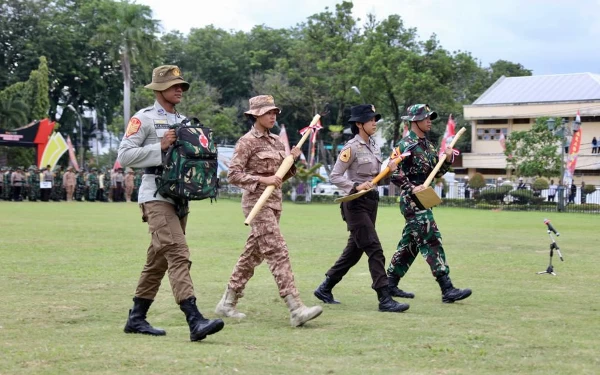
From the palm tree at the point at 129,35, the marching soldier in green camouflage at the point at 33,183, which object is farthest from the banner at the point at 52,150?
the palm tree at the point at 129,35

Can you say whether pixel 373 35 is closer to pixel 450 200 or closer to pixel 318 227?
pixel 450 200

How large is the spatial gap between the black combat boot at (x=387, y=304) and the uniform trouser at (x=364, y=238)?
6 centimetres

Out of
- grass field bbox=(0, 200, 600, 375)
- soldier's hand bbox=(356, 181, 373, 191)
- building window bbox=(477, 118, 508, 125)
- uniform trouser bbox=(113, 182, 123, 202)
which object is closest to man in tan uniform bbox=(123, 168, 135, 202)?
uniform trouser bbox=(113, 182, 123, 202)

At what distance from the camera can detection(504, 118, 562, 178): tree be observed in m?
52.6

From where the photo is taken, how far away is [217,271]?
1239cm

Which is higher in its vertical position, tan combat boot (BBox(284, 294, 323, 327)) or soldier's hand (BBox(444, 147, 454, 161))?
soldier's hand (BBox(444, 147, 454, 161))

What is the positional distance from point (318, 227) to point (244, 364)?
17823 millimetres

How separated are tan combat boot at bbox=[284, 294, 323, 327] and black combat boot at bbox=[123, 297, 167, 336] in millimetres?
1129

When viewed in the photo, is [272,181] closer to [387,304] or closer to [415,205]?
[387,304]

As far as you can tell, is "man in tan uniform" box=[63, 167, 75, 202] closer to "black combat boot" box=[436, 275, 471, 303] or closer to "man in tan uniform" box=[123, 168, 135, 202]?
"man in tan uniform" box=[123, 168, 135, 202]

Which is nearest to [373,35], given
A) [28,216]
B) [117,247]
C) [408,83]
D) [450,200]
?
[408,83]

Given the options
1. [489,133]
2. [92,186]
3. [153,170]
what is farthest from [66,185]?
[489,133]

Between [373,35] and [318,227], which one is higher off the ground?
[373,35]

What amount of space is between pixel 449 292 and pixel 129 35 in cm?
5129
